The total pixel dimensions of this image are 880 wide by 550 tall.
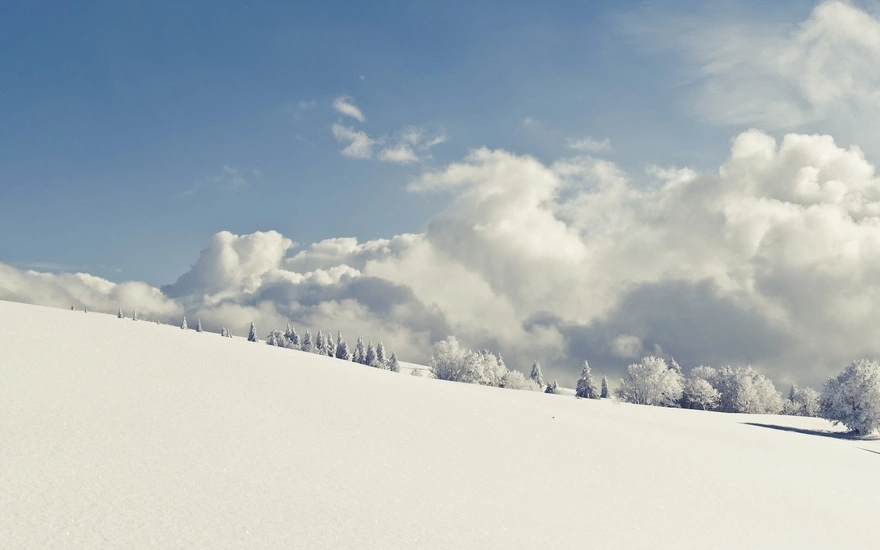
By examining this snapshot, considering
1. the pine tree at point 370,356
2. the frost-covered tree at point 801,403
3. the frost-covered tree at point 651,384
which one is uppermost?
the pine tree at point 370,356

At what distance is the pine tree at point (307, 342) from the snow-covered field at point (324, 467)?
5243 inches

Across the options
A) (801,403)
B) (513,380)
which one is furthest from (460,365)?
(801,403)

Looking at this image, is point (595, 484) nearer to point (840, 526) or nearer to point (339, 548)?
point (840, 526)

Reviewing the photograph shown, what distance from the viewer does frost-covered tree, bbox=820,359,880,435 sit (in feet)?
213

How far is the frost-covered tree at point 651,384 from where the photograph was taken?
10938 centimetres

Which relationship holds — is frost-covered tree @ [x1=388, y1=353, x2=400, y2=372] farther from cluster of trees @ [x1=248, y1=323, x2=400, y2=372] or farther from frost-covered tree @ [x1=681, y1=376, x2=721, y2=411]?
frost-covered tree @ [x1=681, y1=376, x2=721, y2=411]

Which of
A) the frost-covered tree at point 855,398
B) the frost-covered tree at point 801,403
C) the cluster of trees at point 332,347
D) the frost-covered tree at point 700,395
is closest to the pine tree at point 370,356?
the cluster of trees at point 332,347

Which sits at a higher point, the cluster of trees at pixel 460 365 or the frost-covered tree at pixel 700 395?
the cluster of trees at pixel 460 365

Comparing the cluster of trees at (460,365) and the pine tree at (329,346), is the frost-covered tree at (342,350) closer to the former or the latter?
the pine tree at (329,346)

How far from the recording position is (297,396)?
78.3ft

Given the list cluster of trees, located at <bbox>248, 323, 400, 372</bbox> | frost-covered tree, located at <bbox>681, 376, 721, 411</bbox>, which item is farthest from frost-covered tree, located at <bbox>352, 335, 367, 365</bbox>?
frost-covered tree, located at <bbox>681, 376, 721, 411</bbox>

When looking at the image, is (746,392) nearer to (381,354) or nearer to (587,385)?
(587,385)

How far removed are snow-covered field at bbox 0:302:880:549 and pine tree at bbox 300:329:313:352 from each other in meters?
133

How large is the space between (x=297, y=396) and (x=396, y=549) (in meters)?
12.0
